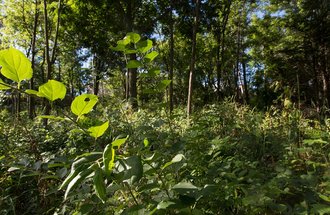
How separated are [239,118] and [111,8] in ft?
37.8

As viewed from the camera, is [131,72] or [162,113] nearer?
[162,113]

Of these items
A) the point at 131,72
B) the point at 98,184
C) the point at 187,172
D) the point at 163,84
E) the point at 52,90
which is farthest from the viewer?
the point at 131,72

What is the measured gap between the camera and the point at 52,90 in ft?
2.56

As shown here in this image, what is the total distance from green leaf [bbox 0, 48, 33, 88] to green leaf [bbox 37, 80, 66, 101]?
0.17 feet

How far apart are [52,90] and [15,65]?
11 cm

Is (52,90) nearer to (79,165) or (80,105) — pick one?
(80,105)

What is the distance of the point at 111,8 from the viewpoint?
14445 mm

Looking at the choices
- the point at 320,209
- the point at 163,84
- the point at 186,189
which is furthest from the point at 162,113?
the point at 186,189

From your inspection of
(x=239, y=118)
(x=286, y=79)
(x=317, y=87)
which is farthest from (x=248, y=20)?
(x=239, y=118)

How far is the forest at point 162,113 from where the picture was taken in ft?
3.12

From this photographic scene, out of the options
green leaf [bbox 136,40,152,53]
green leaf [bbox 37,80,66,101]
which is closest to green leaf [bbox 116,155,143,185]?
→ green leaf [bbox 37,80,66,101]

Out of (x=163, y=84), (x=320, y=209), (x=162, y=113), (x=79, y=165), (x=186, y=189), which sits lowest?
(x=320, y=209)

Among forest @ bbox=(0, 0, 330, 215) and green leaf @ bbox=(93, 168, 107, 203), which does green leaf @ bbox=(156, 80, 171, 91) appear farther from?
green leaf @ bbox=(93, 168, 107, 203)

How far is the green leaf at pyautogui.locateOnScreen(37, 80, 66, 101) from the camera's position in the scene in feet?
2.53
